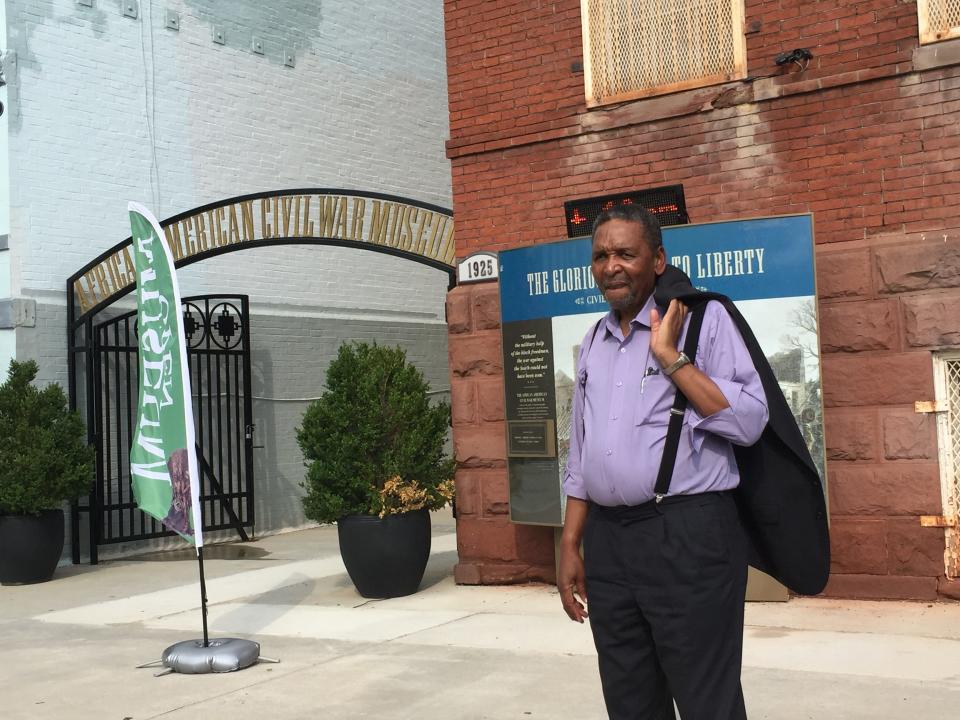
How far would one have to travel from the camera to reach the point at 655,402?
3465 mm

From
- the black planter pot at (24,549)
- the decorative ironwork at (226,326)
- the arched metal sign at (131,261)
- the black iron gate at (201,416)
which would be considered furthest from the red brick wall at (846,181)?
the decorative ironwork at (226,326)

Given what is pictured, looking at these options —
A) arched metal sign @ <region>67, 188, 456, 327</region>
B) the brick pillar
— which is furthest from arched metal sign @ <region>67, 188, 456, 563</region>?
the brick pillar

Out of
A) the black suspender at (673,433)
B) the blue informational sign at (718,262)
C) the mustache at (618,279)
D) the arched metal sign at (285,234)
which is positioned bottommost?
the black suspender at (673,433)

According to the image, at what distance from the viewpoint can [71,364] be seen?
12.5 meters

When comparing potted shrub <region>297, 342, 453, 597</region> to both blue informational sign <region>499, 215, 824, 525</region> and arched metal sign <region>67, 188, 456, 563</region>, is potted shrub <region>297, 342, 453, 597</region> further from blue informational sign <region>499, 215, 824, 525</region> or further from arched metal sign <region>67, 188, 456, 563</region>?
arched metal sign <region>67, 188, 456, 563</region>

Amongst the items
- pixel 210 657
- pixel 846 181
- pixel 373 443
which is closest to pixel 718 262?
pixel 846 181

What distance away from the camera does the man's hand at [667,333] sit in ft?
11.1

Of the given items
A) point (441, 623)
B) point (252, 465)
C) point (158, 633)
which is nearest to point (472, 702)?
point (441, 623)

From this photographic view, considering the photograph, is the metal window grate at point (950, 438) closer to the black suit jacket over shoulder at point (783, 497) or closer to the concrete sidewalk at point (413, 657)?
the concrete sidewalk at point (413, 657)

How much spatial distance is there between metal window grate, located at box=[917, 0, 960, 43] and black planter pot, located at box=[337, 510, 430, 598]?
16.8ft

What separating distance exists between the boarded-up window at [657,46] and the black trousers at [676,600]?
18.9 ft

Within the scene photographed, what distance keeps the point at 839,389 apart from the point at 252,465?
28.3ft

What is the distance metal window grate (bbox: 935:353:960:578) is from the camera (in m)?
7.66

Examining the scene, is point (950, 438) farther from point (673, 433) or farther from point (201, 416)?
point (201, 416)
